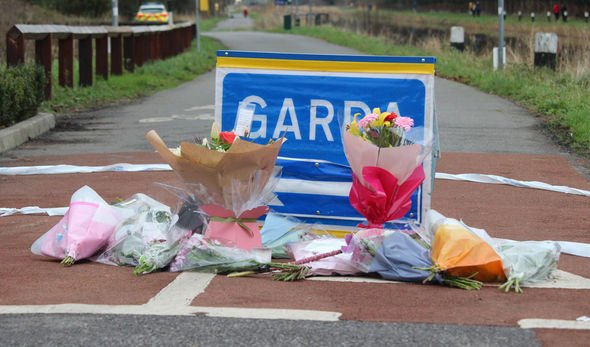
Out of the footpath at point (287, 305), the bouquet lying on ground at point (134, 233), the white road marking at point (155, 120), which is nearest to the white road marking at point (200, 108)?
the white road marking at point (155, 120)

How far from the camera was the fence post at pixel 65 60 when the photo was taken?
1986 centimetres

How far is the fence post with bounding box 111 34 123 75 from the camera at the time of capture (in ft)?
81.5

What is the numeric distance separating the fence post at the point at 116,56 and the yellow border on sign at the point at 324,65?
1741 cm

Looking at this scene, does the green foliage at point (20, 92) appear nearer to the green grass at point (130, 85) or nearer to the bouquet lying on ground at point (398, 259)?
the green grass at point (130, 85)

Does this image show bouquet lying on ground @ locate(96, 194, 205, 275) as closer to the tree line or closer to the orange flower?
the orange flower

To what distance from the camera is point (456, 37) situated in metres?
35.5

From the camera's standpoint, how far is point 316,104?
7699mm

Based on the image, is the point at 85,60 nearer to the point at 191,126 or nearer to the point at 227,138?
the point at 191,126

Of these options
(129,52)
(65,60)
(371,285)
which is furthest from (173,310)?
(129,52)

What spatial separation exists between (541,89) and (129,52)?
11748 millimetres

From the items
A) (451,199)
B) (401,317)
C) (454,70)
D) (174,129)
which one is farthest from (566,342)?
(454,70)

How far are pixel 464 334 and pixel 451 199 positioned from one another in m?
4.45

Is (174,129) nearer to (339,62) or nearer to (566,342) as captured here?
(339,62)

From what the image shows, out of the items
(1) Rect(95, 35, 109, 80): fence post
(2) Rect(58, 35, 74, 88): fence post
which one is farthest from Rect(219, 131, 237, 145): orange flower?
(1) Rect(95, 35, 109, 80): fence post
